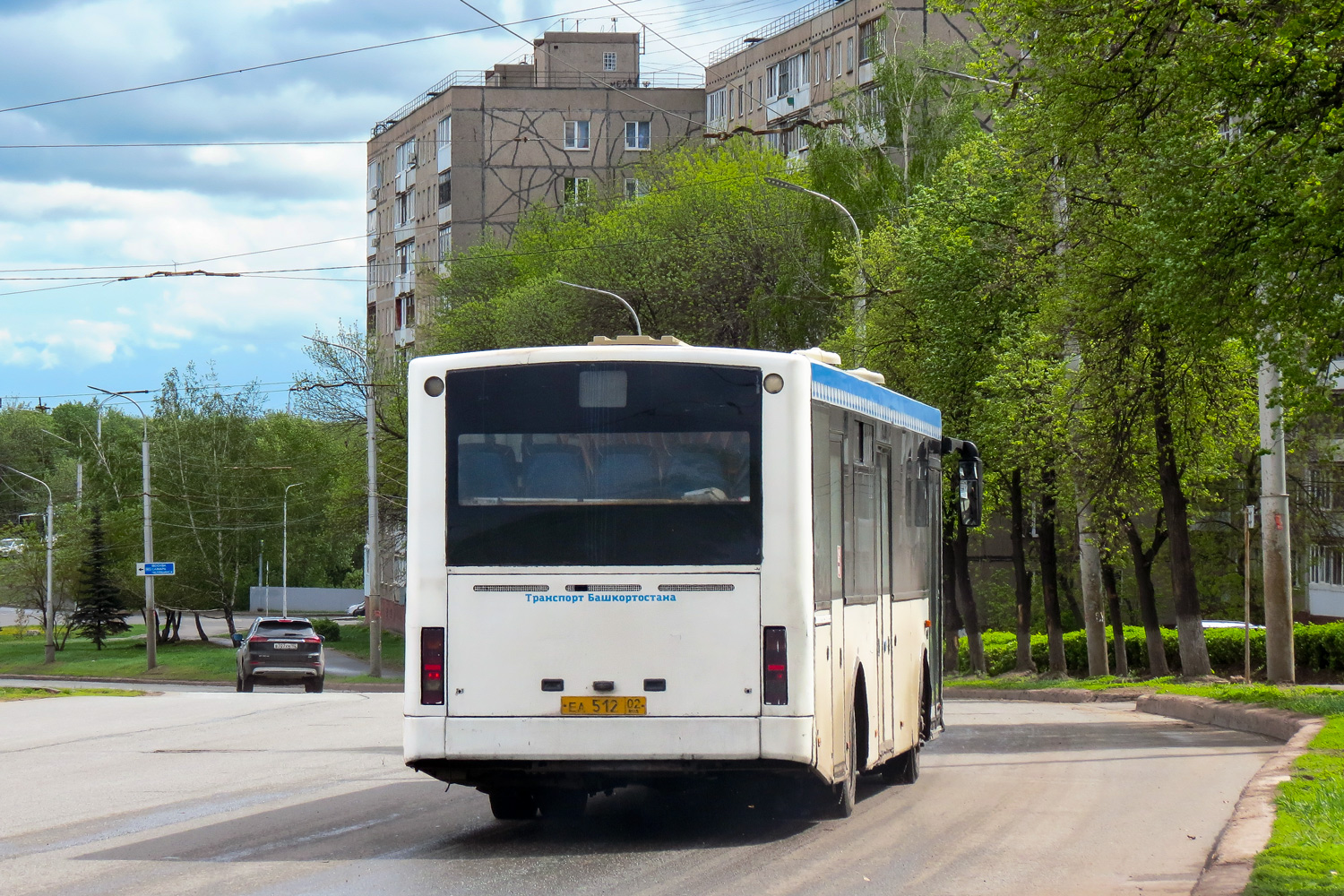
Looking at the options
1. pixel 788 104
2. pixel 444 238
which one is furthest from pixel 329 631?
pixel 788 104

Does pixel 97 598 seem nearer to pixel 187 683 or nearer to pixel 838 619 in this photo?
pixel 187 683

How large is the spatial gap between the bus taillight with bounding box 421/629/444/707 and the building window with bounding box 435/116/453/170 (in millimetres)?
74450

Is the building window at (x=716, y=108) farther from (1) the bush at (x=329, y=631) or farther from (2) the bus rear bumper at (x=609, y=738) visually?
(2) the bus rear bumper at (x=609, y=738)

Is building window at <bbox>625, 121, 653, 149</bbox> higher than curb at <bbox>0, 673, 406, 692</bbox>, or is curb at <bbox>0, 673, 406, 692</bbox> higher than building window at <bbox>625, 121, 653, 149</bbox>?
building window at <bbox>625, 121, 653, 149</bbox>

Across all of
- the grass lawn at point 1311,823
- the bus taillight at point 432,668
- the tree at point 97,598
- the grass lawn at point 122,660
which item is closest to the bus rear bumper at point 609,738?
the bus taillight at point 432,668

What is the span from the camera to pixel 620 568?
10453 millimetres

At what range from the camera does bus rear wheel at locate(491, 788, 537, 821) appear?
38.3 feet

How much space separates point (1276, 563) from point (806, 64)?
50371 mm

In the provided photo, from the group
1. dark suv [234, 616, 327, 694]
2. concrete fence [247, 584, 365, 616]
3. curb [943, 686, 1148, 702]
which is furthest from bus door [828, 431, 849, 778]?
concrete fence [247, 584, 365, 616]

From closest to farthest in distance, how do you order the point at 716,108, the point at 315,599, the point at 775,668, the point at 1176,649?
1. the point at 775,668
2. the point at 1176,649
3. the point at 716,108
4. the point at 315,599

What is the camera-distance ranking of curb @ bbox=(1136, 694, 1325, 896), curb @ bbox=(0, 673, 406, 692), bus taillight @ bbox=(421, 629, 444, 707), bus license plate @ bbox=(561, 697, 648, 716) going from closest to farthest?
curb @ bbox=(1136, 694, 1325, 896), bus license plate @ bbox=(561, 697, 648, 716), bus taillight @ bbox=(421, 629, 444, 707), curb @ bbox=(0, 673, 406, 692)

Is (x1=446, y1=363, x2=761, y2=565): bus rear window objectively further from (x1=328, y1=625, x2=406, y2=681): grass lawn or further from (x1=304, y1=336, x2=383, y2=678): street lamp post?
(x1=328, y1=625, x2=406, y2=681): grass lawn

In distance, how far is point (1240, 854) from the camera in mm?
9234

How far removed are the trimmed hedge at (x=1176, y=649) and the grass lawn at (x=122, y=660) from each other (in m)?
25.9
